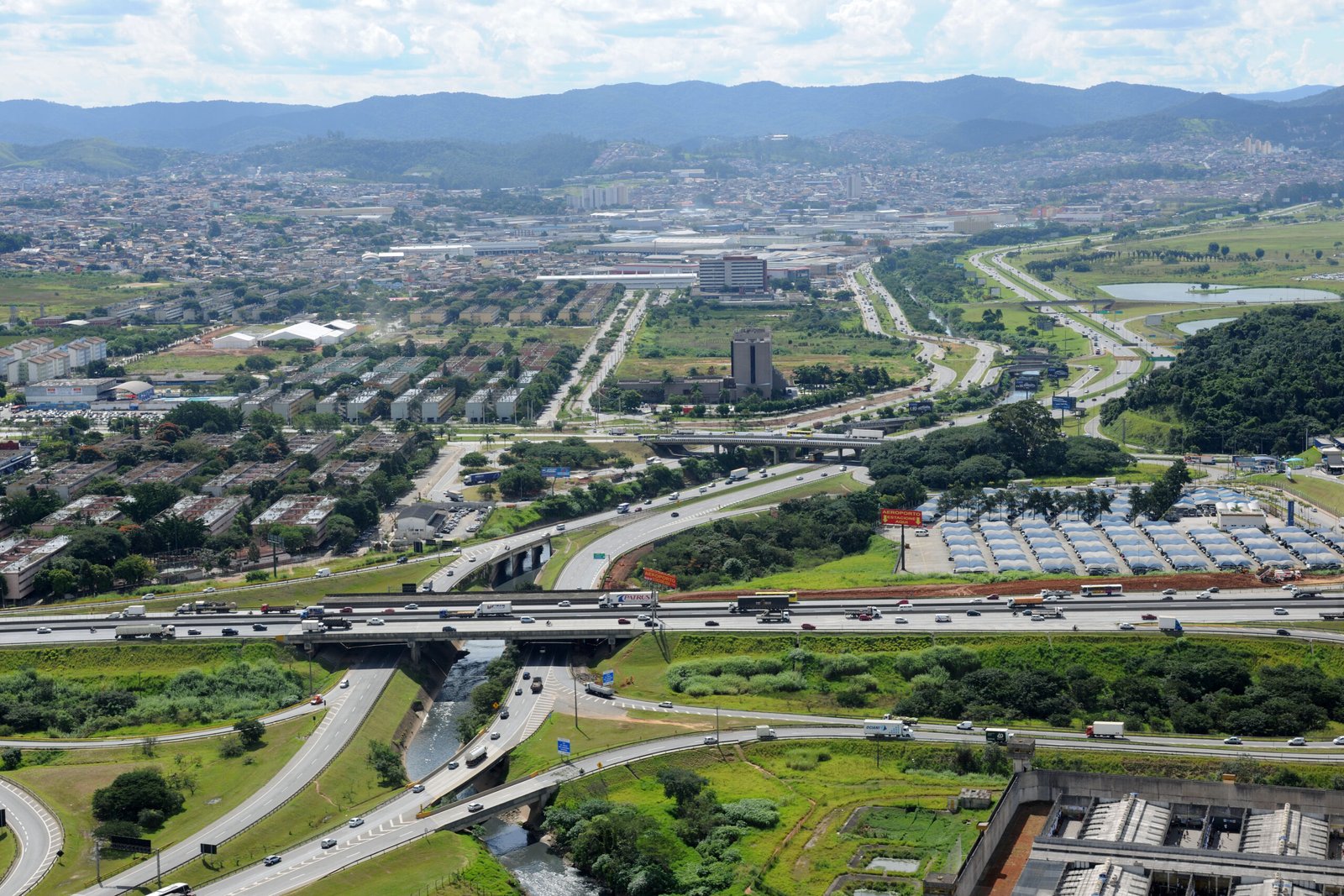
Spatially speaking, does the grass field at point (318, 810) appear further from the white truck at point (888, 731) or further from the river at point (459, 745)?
the white truck at point (888, 731)

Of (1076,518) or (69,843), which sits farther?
(1076,518)

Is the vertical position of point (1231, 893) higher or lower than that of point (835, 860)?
higher

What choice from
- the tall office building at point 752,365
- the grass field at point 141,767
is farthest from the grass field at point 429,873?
the tall office building at point 752,365

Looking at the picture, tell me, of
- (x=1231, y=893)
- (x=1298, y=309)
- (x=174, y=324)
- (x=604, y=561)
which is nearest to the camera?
(x=1231, y=893)

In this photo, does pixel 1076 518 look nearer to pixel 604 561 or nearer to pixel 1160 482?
pixel 1160 482

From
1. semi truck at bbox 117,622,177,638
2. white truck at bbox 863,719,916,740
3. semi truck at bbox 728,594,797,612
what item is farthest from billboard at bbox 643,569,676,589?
semi truck at bbox 117,622,177,638

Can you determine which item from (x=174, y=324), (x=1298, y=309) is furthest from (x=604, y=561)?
(x=174, y=324)

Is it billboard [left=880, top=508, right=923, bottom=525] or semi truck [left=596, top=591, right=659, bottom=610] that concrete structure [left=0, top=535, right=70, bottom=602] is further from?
billboard [left=880, top=508, right=923, bottom=525]
